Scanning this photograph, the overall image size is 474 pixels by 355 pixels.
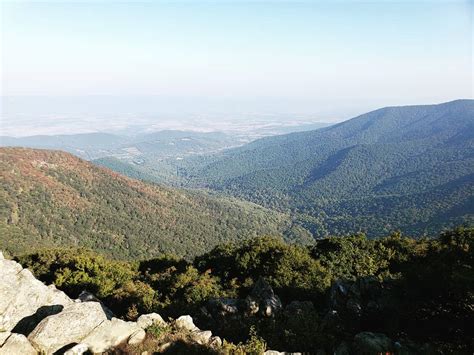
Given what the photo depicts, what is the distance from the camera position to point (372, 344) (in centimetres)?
1566

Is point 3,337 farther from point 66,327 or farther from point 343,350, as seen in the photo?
point 343,350

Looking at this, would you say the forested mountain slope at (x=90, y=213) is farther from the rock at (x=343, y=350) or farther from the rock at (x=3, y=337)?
the rock at (x=343, y=350)

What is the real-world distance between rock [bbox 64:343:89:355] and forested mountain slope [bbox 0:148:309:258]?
7555 centimetres

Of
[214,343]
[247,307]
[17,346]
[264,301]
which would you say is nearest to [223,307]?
[247,307]

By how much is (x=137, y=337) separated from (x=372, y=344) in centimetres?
1016

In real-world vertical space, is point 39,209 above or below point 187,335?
below

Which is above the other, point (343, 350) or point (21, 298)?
point (21, 298)

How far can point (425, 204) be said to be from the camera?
184 m

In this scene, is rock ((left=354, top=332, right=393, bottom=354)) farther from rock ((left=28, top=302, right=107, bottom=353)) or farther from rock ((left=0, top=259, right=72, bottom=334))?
rock ((left=0, top=259, right=72, bottom=334))

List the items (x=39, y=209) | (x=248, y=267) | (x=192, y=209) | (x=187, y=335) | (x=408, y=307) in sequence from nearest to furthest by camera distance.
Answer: (x=187, y=335) → (x=408, y=307) → (x=248, y=267) → (x=39, y=209) → (x=192, y=209)

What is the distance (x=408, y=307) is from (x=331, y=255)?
22.8m

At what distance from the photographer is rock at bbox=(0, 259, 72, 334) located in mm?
17047

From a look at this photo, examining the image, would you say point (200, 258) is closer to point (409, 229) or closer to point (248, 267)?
point (248, 267)

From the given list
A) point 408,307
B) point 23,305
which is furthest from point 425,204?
point 23,305
